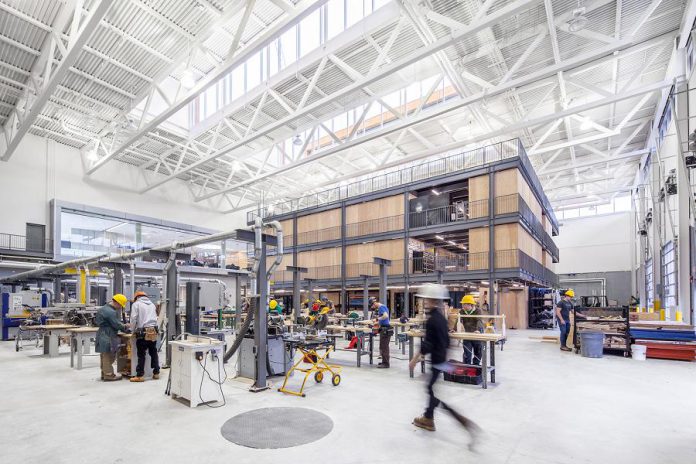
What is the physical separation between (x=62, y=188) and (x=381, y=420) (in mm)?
28109

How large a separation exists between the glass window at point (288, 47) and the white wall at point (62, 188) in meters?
17.8

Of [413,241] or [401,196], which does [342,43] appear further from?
[413,241]

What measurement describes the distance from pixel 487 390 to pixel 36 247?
2778 centimetres

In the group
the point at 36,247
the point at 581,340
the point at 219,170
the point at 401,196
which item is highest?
the point at 219,170

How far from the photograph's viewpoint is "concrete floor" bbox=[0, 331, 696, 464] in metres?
4.56

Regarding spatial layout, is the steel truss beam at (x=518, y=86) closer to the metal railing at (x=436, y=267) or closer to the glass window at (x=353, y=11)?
the glass window at (x=353, y=11)

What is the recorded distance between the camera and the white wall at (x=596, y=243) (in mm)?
36938

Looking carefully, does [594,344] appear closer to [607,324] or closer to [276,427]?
[607,324]

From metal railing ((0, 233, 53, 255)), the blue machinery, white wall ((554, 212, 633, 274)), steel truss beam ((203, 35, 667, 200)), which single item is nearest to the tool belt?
the blue machinery

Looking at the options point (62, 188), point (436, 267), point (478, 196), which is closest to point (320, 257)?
point (436, 267)

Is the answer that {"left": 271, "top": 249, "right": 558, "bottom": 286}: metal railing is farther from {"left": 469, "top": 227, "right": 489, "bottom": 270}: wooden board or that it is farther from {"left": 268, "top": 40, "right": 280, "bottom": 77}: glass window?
{"left": 268, "top": 40, "right": 280, "bottom": 77}: glass window

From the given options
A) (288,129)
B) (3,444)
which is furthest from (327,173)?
(3,444)

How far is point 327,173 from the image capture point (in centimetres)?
3197

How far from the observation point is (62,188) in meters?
25.0
